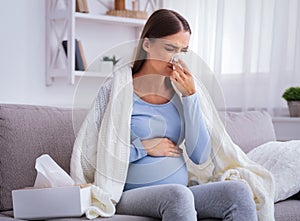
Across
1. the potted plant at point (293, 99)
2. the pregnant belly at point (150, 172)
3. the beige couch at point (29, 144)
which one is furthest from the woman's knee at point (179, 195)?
the potted plant at point (293, 99)

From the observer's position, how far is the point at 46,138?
2.23m

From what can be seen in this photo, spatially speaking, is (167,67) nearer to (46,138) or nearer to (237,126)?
(46,138)

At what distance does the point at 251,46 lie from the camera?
3.79 metres

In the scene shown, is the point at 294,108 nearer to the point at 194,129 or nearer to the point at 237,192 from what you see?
the point at 194,129

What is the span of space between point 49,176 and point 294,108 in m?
1.89

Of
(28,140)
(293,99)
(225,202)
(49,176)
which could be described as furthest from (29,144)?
(293,99)

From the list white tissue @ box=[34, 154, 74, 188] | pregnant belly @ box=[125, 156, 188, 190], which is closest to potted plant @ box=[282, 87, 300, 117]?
pregnant belly @ box=[125, 156, 188, 190]

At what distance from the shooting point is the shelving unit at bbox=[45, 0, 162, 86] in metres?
3.86

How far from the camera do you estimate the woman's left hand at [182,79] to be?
7.14 feet

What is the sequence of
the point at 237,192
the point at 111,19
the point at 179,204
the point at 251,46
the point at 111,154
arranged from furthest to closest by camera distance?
the point at 111,19 < the point at 251,46 < the point at 111,154 < the point at 237,192 < the point at 179,204

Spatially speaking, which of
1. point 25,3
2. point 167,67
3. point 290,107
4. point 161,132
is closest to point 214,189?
point 161,132

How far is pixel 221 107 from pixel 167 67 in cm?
24

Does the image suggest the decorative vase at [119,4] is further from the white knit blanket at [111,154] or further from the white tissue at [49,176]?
the white tissue at [49,176]

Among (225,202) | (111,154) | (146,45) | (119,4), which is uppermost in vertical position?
(119,4)
